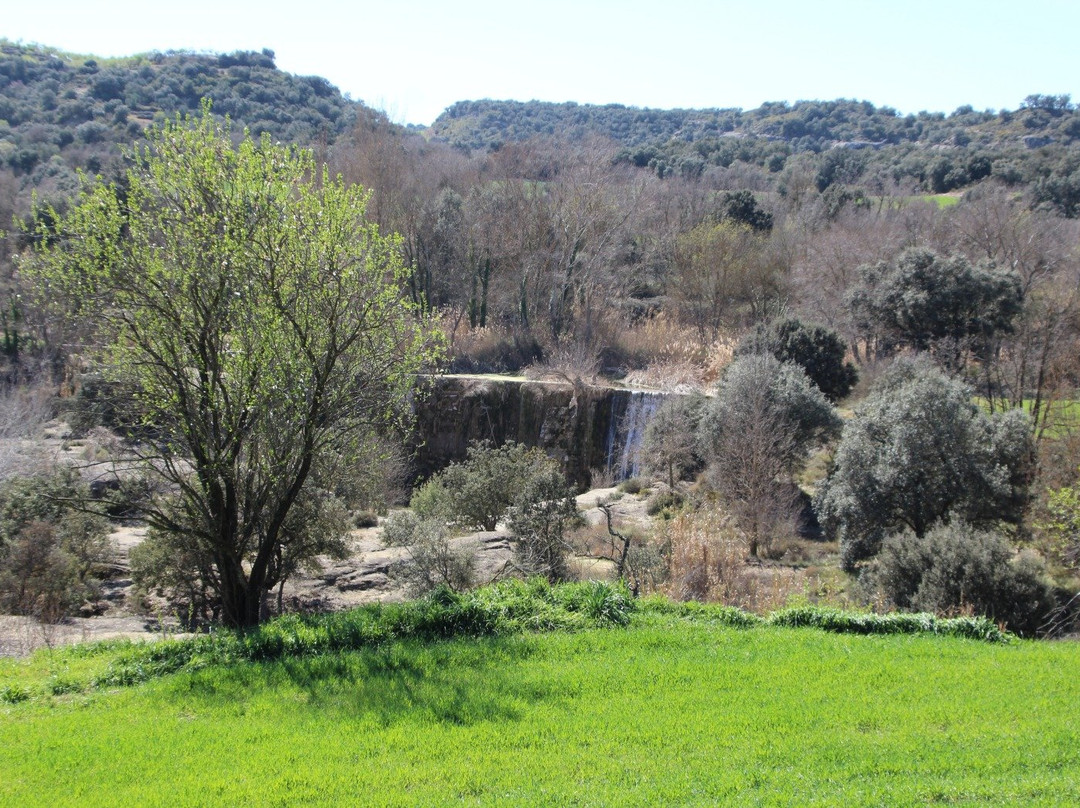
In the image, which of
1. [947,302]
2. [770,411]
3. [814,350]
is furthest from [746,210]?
[770,411]

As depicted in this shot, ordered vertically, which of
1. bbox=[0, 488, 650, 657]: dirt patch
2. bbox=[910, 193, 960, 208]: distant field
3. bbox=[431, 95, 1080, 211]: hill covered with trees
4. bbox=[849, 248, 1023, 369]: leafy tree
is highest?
bbox=[431, 95, 1080, 211]: hill covered with trees

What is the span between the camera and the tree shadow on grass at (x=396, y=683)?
264 inches

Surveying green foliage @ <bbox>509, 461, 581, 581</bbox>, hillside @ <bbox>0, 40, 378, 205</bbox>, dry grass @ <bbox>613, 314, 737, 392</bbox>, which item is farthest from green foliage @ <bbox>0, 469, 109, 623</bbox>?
hillside @ <bbox>0, 40, 378, 205</bbox>

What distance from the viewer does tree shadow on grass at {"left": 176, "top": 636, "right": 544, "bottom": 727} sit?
22.0 feet

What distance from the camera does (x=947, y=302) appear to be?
27.3 metres

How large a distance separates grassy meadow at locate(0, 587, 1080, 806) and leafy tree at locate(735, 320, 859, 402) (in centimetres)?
1867

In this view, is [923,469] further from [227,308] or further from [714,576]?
[227,308]

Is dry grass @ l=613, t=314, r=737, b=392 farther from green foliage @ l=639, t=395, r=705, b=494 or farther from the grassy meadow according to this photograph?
the grassy meadow

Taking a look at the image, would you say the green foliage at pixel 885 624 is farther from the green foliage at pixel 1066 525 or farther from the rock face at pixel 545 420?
the rock face at pixel 545 420

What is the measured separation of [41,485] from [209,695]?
10891 mm

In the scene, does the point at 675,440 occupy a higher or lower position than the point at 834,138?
lower

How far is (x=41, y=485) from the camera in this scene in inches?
626

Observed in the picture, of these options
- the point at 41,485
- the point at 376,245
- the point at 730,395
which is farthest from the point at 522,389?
the point at 376,245

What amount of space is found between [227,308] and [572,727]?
19.7 ft
